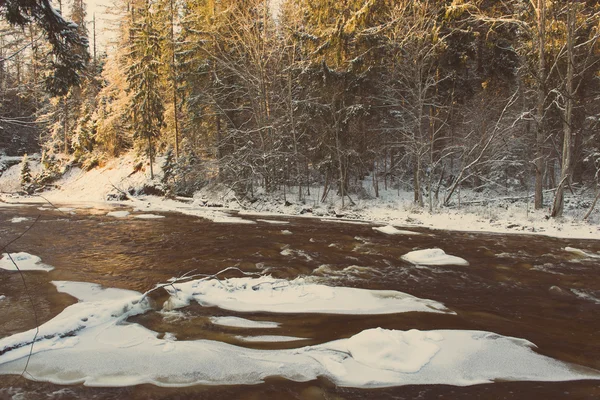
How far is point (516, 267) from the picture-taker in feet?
27.5

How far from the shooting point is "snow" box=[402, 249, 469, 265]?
8.64 m

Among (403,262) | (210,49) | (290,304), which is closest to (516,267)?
(403,262)

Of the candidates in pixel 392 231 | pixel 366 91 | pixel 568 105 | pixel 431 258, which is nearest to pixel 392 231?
pixel 392 231

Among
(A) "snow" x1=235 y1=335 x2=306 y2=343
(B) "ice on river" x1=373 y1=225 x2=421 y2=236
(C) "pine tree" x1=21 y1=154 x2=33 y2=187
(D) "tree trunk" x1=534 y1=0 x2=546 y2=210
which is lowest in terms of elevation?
(A) "snow" x1=235 y1=335 x2=306 y2=343

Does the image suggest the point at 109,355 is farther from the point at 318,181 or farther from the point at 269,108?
the point at 318,181

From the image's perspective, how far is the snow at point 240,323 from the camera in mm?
5031

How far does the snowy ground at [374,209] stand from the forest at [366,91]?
3.23 feet

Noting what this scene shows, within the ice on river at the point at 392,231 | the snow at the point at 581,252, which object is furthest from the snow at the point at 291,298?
the ice on river at the point at 392,231

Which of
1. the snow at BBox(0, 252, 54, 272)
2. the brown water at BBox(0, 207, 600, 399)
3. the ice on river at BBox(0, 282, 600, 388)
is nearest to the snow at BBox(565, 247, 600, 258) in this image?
the brown water at BBox(0, 207, 600, 399)

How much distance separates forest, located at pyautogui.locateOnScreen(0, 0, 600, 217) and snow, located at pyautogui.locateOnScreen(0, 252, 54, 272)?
7.20m

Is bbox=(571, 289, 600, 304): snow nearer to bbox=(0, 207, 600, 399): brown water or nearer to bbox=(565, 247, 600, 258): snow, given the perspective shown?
bbox=(0, 207, 600, 399): brown water

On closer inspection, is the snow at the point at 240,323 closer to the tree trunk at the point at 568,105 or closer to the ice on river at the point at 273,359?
the ice on river at the point at 273,359

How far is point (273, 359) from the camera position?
4137mm

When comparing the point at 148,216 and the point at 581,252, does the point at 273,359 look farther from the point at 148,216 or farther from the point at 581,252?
the point at 148,216
